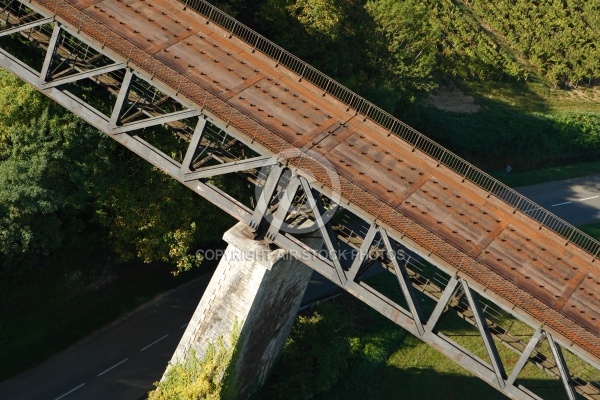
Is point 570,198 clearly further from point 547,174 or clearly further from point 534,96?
point 534,96

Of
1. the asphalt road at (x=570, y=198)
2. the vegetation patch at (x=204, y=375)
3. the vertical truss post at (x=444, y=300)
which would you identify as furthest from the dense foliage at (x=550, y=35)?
the vegetation patch at (x=204, y=375)

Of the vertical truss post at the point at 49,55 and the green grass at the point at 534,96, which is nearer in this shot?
the vertical truss post at the point at 49,55

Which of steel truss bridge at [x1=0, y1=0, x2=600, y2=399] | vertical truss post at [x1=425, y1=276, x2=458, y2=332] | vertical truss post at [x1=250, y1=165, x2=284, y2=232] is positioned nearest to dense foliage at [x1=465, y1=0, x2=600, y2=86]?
steel truss bridge at [x1=0, y1=0, x2=600, y2=399]

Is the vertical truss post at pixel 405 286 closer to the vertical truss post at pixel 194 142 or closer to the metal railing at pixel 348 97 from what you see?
the metal railing at pixel 348 97

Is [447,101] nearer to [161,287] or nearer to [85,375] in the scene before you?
[161,287]

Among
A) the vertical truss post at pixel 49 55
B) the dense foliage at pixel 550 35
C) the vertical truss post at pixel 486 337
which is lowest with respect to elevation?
the vertical truss post at pixel 486 337

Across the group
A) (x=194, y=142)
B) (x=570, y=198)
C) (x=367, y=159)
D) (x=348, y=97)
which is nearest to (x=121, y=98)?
(x=194, y=142)

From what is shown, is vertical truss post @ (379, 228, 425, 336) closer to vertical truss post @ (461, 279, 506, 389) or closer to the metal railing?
vertical truss post @ (461, 279, 506, 389)
